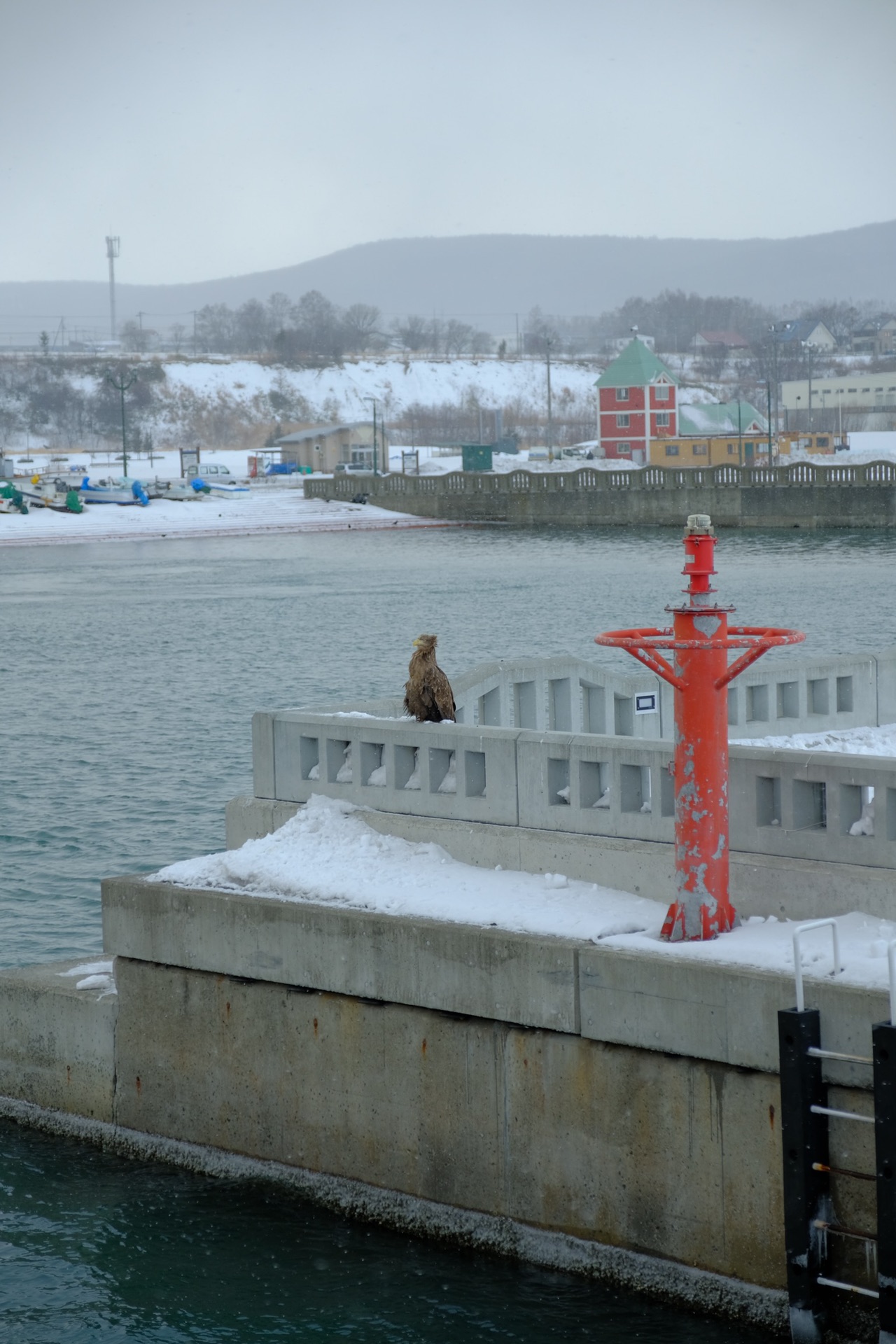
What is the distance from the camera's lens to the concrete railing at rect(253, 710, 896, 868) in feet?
33.5

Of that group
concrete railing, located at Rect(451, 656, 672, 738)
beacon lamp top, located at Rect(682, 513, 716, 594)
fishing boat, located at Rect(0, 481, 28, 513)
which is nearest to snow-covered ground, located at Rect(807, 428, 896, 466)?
fishing boat, located at Rect(0, 481, 28, 513)

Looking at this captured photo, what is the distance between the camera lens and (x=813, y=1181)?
8773 mm

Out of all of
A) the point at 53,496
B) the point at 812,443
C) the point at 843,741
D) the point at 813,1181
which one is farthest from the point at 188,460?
the point at 813,1181

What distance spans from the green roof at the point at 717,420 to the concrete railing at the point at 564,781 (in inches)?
5512

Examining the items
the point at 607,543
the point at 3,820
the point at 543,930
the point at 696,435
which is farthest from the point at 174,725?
the point at 696,435

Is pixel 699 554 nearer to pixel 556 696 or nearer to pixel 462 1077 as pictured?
pixel 462 1077

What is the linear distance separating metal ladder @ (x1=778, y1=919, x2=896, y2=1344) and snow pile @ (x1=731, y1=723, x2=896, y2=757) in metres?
5.34

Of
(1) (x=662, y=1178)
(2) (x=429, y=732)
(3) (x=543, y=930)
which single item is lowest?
(1) (x=662, y=1178)

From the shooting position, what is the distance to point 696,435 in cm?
14900

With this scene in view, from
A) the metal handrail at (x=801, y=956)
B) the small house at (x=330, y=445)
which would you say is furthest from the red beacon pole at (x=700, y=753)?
the small house at (x=330, y=445)

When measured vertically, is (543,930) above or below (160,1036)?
above

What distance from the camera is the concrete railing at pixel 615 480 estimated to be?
99125mm

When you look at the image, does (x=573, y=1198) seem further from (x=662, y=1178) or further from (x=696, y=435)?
(x=696, y=435)

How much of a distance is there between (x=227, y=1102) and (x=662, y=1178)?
3137 millimetres
